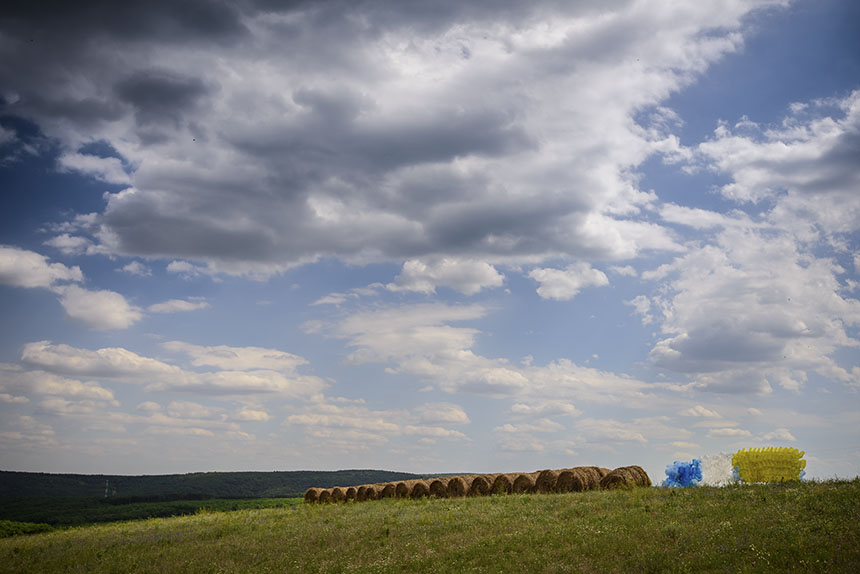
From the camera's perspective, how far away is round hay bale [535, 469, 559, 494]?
32188 mm

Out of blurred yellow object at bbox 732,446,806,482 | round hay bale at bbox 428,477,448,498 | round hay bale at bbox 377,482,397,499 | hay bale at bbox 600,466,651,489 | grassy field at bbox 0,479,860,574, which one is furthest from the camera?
round hay bale at bbox 377,482,397,499

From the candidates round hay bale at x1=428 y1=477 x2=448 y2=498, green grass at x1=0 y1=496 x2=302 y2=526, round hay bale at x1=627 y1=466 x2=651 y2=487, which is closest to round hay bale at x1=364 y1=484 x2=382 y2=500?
round hay bale at x1=428 y1=477 x2=448 y2=498

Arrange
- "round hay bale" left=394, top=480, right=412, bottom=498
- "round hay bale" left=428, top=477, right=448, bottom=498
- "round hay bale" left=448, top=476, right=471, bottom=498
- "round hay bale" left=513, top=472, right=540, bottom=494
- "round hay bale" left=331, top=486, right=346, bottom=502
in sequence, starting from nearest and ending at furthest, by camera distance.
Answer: "round hay bale" left=513, top=472, right=540, bottom=494 → "round hay bale" left=448, top=476, right=471, bottom=498 → "round hay bale" left=428, top=477, right=448, bottom=498 → "round hay bale" left=394, top=480, right=412, bottom=498 → "round hay bale" left=331, top=486, right=346, bottom=502

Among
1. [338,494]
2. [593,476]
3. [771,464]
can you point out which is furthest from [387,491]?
[771,464]

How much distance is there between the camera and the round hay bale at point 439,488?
35.8 meters

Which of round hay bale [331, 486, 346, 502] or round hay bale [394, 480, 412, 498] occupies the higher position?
round hay bale [394, 480, 412, 498]

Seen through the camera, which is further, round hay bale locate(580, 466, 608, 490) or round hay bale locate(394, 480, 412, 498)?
round hay bale locate(394, 480, 412, 498)

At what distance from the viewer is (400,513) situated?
30.2 metres

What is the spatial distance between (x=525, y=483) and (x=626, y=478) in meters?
5.89

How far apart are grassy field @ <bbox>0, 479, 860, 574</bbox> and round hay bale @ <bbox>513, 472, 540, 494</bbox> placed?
2.16 m

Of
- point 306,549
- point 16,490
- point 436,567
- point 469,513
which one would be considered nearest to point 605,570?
point 436,567

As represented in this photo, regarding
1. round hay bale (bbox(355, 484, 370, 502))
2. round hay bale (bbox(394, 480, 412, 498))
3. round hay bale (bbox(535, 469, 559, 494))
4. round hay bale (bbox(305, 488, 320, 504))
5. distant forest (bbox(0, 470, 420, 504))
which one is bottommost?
distant forest (bbox(0, 470, 420, 504))

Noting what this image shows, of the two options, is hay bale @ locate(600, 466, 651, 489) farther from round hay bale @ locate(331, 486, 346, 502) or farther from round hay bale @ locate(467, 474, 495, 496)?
round hay bale @ locate(331, 486, 346, 502)

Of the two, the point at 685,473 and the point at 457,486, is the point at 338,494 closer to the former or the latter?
the point at 457,486
